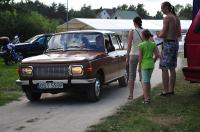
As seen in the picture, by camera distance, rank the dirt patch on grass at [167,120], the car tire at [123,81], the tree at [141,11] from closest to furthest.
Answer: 1. the dirt patch on grass at [167,120]
2. the car tire at [123,81]
3. the tree at [141,11]

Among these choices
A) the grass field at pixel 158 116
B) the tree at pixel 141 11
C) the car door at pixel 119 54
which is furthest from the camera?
the tree at pixel 141 11

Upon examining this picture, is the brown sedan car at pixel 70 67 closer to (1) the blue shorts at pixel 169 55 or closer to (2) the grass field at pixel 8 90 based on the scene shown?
(2) the grass field at pixel 8 90

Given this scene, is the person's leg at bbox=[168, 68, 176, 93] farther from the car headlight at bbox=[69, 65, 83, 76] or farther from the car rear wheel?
the car rear wheel

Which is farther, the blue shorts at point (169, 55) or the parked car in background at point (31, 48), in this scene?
the parked car in background at point (31, 48)

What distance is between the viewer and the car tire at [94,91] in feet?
36.0

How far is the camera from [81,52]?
11766 millimetres

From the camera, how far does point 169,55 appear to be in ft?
36.6

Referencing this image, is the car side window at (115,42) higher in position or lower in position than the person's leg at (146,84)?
higher

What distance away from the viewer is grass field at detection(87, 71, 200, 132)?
791cm

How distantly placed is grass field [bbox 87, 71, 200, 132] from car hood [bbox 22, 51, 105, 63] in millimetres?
1403

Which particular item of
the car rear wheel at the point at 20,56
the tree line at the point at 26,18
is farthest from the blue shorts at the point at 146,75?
the car rear wheel at the point at 20,56

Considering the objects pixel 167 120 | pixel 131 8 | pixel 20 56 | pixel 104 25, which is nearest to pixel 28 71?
pixel 167 120

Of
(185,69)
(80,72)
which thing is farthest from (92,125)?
(185,69)

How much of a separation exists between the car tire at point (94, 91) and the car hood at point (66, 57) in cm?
55
